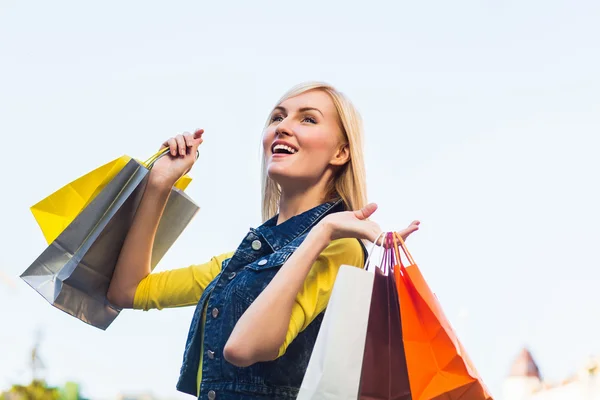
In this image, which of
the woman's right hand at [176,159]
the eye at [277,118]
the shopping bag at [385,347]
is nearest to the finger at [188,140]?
the woman's right hand at [176,159]

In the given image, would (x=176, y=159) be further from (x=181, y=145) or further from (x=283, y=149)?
(x=283, y=149)

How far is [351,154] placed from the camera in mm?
2686

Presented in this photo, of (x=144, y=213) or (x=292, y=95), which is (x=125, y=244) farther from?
(x=292, y=95)

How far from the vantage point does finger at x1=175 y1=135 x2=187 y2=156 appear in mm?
2719

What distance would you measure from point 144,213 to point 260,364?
0.65 meters

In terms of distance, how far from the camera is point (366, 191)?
271cm

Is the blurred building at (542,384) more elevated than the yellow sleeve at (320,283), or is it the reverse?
the blurred building at (542,384)

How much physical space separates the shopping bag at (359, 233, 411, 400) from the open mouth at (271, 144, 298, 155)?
569mm

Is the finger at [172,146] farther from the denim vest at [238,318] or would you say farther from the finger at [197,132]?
the denim vest at [238,318]

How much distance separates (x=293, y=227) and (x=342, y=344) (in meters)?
0.66

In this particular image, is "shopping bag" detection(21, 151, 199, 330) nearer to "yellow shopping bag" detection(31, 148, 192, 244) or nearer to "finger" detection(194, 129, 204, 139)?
"yellow shopping bag" detection(31, 148, 192, 244)

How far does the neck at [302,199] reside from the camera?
2680 mm

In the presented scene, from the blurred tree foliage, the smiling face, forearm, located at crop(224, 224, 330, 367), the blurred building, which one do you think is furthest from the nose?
the blurred building

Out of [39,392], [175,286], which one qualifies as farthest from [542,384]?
[175,286]
